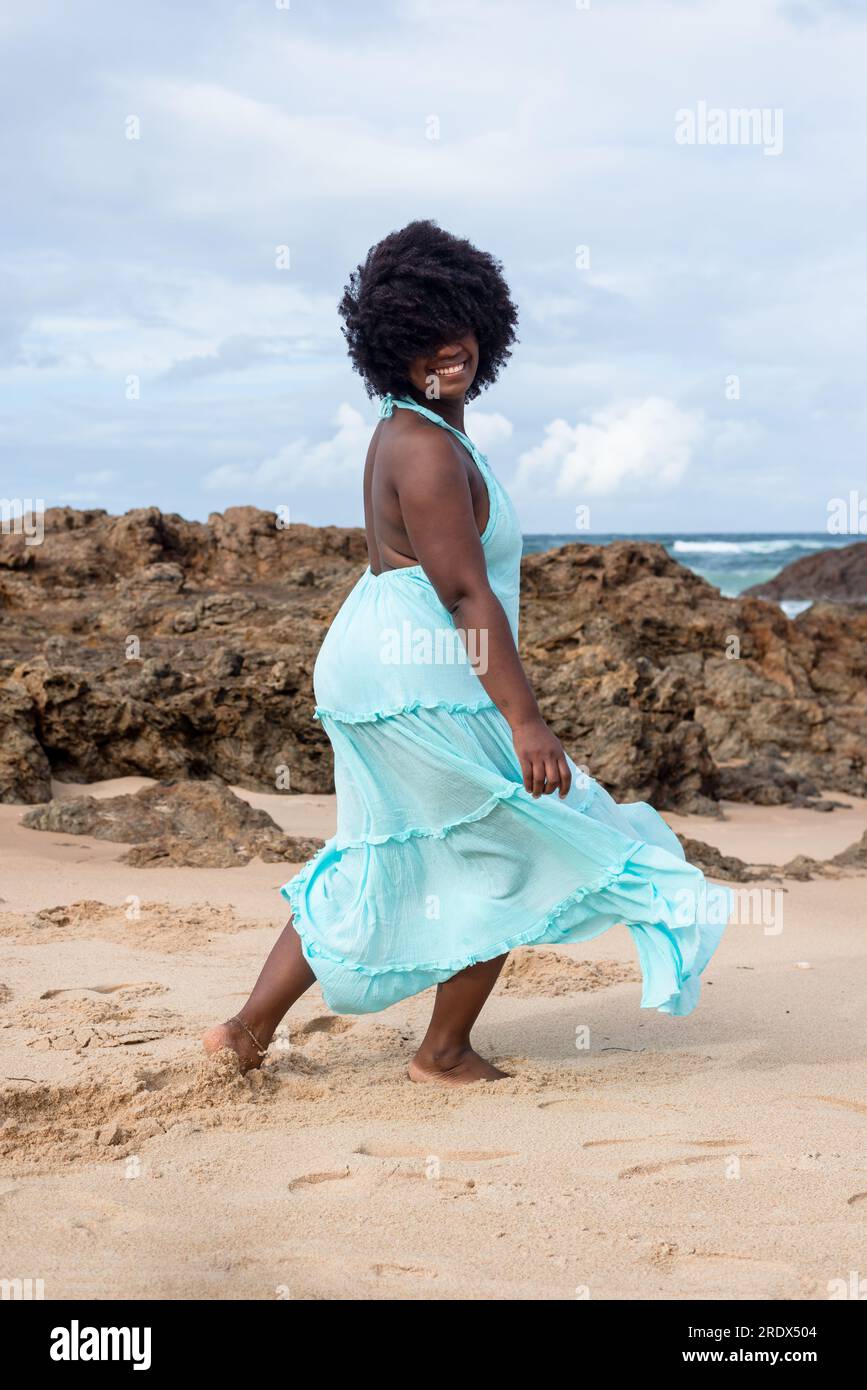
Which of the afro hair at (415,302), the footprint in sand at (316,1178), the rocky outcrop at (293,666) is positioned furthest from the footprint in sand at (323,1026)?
the rocky outcrop at (293,666)

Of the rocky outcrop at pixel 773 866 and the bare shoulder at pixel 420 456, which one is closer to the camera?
the bare shoulder at pixel 420 456

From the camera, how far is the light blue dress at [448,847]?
3057 millimetres

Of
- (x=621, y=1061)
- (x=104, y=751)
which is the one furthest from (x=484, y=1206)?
(x=104, y=751)

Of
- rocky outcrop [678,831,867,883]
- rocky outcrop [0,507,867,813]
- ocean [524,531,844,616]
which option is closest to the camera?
rocky outcrop [678,831,867,883]

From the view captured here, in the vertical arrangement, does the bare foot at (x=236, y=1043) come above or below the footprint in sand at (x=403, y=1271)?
above

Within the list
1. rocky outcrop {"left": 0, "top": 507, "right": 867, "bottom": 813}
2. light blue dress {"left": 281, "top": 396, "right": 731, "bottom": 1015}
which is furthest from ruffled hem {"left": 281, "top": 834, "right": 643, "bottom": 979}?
rocky outcrop {"left": 0, "top": 507, "right": 867, "bottom": 813}

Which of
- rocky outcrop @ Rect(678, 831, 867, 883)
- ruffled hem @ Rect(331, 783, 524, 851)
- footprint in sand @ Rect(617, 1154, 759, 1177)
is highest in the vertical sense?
ruffled hem @ Rect(331, 783, 524, 851)

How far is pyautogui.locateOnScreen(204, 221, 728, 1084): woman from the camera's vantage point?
2998 mm

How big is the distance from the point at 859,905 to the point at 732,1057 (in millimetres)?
2258

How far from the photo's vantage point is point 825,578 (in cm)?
3425

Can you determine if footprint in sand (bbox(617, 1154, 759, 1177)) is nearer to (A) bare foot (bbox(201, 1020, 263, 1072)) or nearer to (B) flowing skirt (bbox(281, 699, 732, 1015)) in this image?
(B) flowing skirt (bbox(281, 699, 732, 1015))

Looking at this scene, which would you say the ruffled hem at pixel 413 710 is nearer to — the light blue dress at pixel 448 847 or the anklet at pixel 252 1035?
the light blue dress at pixel 448 847

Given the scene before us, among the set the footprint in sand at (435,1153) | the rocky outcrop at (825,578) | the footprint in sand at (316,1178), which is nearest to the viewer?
the footprint in sand at (316,1178)

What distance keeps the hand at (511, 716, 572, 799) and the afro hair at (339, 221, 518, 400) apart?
3.03 feet
